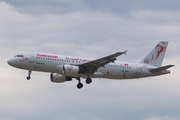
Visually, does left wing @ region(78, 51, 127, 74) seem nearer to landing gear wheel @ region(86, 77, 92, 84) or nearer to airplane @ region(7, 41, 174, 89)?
airplane @ region(7, 41, 174, 89)

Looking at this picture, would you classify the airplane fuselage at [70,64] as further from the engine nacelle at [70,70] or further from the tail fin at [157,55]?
the tail fin at [157,55]

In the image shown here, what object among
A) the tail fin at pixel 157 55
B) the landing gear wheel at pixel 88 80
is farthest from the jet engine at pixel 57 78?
the tail fin at pixel 157 55

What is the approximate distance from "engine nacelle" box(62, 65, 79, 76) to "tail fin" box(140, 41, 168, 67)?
13.3 meters

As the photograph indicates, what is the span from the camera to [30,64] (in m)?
80.6

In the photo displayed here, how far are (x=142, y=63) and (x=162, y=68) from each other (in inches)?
189

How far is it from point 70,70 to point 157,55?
1802 centimetres

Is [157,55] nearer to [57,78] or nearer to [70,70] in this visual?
[57,78]

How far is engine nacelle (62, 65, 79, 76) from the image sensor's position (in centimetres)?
8122

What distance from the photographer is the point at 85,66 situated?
82.9 m

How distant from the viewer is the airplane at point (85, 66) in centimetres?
8081

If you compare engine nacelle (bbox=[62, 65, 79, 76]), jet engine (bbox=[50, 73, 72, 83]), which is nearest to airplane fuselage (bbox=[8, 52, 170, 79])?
engine nacelle (bbox=[62, 65, 79, 76])

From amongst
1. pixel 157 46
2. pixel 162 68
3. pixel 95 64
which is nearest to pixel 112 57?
pixel 95 64

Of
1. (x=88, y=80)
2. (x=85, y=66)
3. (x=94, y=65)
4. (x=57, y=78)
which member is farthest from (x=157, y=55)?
(x=57, y=78)

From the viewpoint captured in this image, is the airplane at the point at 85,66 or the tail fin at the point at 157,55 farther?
the tail fin at the point at 157,55
